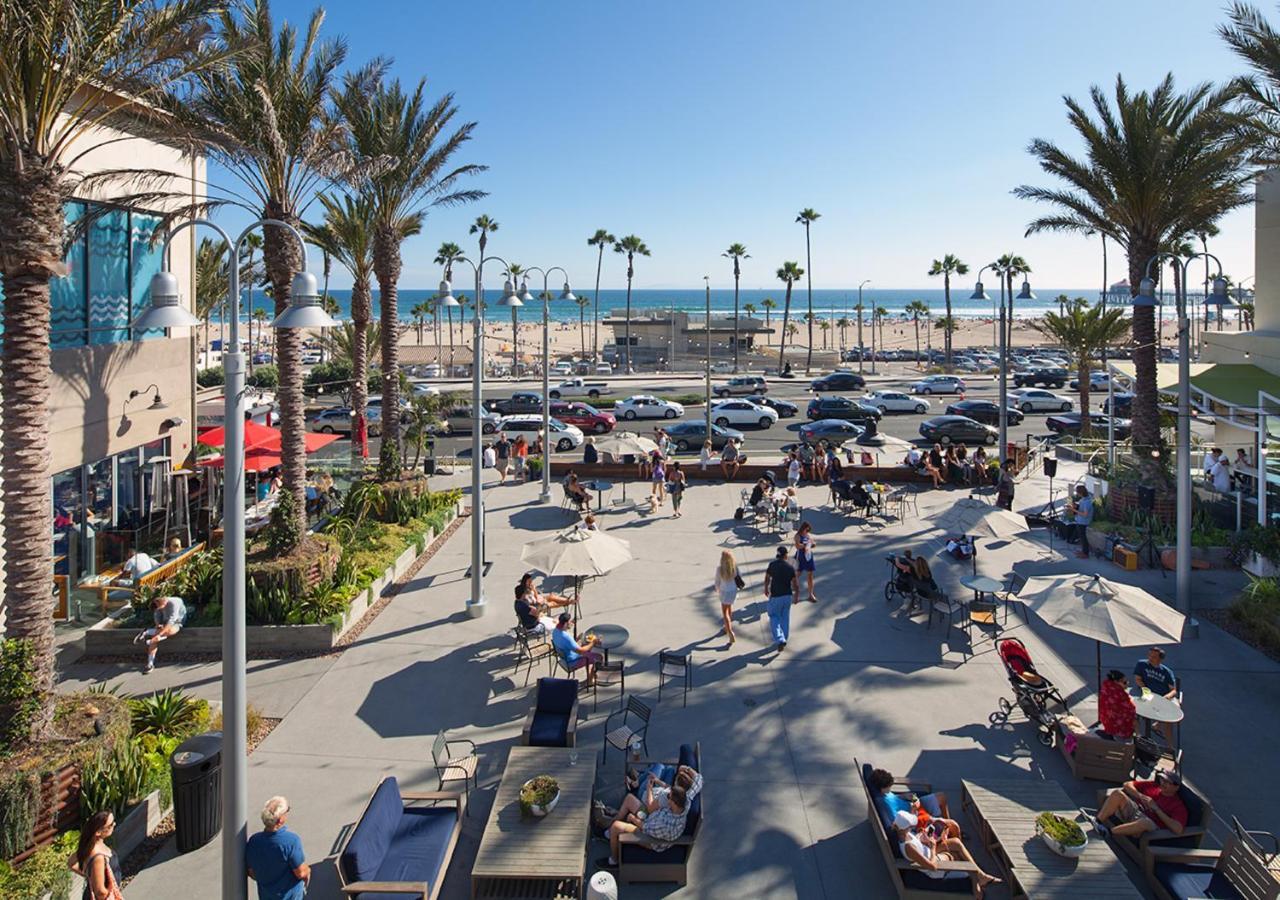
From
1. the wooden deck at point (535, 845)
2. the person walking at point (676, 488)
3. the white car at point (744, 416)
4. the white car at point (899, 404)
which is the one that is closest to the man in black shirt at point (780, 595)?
the wooden deck at point (535, 845)

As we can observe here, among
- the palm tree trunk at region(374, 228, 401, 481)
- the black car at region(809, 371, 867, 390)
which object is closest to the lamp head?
the palm tree trunk at region(374, 228, 401, 481)

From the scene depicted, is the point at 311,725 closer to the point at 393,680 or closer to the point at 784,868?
the point at 393,680

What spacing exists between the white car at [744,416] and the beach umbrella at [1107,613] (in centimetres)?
2976

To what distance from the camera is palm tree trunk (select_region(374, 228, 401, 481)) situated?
21.6 m

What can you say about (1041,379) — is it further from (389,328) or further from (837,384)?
(389,328)

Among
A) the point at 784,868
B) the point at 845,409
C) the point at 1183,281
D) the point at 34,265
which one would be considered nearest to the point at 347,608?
the point at 34,265

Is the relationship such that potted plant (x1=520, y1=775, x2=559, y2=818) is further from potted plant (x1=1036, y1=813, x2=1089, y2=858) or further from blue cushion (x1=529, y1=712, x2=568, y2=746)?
potted plant (x1=1036, y1=813, x2=1089, y2=858)

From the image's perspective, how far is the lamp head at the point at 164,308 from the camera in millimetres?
6590

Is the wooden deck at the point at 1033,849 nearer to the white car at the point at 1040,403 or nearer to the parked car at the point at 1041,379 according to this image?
the white car at the point at 1040,403

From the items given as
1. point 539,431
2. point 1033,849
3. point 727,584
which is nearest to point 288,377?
point 727,584

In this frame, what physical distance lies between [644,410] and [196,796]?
36.1 meters

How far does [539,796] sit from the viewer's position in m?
7.50

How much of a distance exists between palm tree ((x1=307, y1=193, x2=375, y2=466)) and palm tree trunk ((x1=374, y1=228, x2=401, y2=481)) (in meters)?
2.31

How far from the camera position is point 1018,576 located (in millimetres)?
15297
